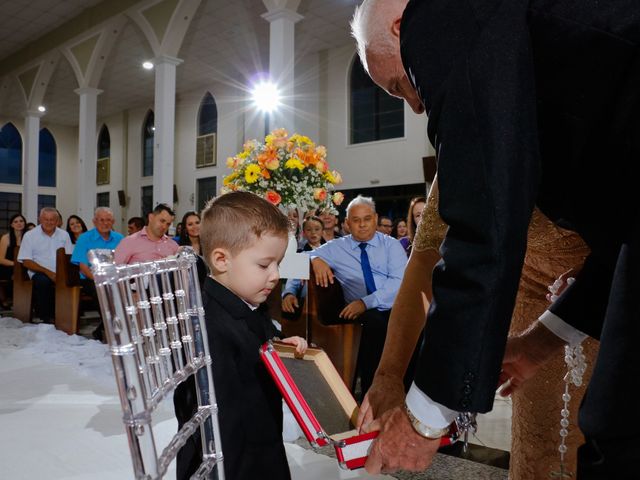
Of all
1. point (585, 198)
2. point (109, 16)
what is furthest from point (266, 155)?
point (109, 16)

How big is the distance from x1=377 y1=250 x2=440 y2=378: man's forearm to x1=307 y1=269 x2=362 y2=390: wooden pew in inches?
89.2

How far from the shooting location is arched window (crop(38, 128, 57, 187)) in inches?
839

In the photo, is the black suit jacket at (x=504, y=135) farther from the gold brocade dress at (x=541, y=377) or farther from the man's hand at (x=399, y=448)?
the gold brocade dress at (x=541, y=377)

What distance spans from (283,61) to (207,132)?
860cm

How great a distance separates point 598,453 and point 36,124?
16813 mm

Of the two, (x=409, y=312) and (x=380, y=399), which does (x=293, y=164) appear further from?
(x=380, y=399)

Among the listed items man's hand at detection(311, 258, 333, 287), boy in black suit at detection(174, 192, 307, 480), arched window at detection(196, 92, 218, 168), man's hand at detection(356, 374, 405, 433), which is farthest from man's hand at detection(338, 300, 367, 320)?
arched window at detection(196, 92, 218, 168)

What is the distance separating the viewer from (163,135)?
9.79 m

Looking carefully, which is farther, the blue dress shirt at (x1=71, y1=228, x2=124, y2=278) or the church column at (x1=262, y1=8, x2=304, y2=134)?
the church column at (x1=262, y1=8, x2=304, y2=134)

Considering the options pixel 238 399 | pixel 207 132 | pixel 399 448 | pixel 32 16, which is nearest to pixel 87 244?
pixel 238 399

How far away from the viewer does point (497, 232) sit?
80cm

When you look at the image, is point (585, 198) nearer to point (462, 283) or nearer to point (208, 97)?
point (462, 283)

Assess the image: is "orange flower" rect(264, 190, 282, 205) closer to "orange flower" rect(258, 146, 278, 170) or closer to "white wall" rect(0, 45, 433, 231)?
"orange flower" rect(258, 146, 278, 170)

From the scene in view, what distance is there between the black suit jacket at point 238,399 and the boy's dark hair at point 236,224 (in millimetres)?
119
